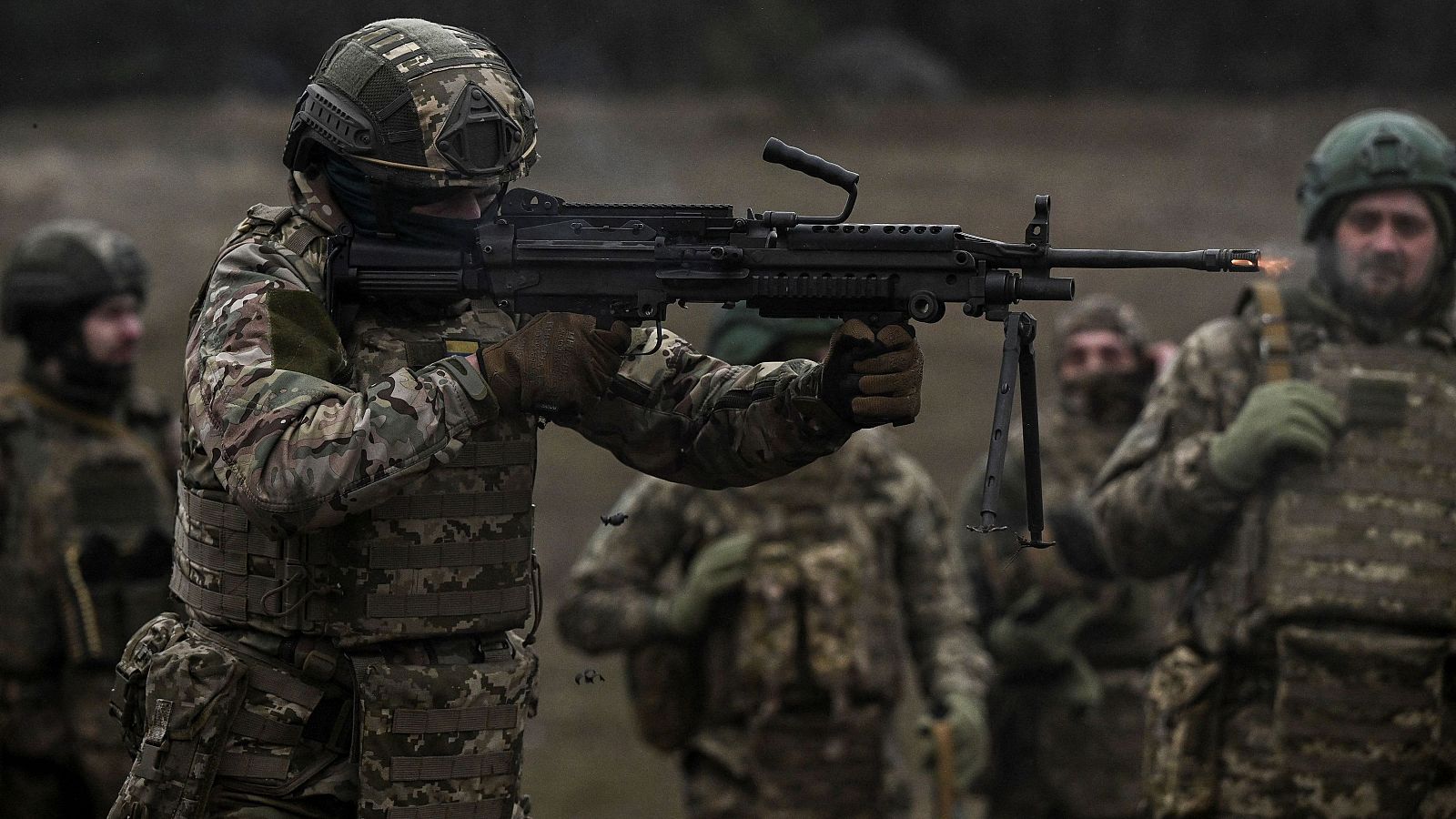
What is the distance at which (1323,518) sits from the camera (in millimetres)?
5277

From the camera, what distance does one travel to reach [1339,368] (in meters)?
5.39

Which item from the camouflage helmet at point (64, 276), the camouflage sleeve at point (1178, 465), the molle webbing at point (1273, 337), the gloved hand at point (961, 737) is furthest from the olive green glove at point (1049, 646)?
the camouflage helmet at point (64, 276)

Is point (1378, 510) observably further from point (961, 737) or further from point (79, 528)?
point (79, 528)

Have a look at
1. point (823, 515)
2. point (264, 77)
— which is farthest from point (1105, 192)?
point (823, 515)

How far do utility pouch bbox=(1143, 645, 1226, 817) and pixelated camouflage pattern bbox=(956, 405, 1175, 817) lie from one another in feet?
6.09

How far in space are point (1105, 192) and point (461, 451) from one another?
13.5 m

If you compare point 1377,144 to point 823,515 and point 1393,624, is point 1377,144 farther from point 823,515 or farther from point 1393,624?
point 823,515

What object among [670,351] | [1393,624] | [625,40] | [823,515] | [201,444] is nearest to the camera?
[201,444]

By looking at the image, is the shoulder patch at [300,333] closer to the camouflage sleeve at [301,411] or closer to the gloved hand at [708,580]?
the camouflage sleeve at [301,411]

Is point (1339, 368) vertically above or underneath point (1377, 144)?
underneath

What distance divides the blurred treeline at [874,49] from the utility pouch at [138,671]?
34.9ft

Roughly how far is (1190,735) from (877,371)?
201cm

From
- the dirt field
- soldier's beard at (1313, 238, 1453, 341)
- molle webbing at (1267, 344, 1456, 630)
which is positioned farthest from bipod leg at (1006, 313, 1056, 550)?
the dirt field

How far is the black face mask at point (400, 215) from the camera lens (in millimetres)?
4039
